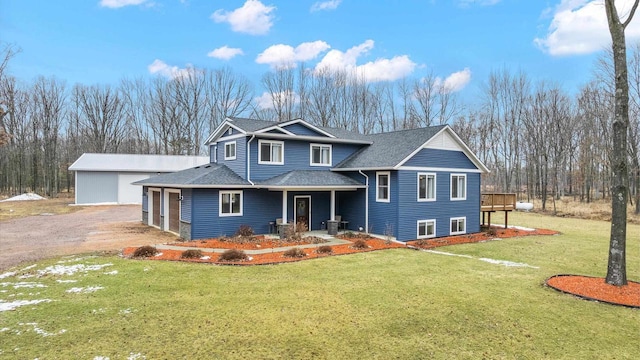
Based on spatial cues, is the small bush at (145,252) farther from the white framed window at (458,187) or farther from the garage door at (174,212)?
the white framed window at (458,187)

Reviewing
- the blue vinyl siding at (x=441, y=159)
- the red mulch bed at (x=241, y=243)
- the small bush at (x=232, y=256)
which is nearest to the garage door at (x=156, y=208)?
the red mulch bed at (x=241, y=243)

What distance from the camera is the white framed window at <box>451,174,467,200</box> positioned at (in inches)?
747

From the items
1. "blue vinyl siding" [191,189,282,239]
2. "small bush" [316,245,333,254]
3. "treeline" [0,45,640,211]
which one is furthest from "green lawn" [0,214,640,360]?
"treeline" [0,45,640,211]

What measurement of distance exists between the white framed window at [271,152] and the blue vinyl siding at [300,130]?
34.2 inches

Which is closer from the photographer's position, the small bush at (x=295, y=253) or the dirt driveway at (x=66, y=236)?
the small bush at (x=295, y=253)

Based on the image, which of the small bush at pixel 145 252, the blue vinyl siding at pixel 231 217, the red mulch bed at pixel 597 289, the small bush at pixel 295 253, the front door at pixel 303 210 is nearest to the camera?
A: the red mulch bed at pixel 597 289

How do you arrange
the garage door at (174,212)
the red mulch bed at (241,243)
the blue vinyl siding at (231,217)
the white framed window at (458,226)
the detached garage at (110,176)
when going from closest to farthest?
the red mulch bed at (241,243)
the blue vinyl siding at (231,217)
the garage door at (174,212)
the white framed window at (458,226)
the detached garage at (110,176)

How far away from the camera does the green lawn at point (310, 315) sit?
18.8 feet

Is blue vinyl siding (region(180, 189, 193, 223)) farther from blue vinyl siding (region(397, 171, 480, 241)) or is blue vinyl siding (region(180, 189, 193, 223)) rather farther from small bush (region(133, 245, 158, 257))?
blue vinyl siding (region(397, 171, 480, 241))

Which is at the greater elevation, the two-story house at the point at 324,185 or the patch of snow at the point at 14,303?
the two-story house at the point at 324,185

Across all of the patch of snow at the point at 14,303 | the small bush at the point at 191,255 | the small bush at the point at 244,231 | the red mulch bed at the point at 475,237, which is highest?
the small bush at the point at 244,231

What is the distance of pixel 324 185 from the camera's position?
1725 cm

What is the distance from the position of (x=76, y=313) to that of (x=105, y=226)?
617 inches

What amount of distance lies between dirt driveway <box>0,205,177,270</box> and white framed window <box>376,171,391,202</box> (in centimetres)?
1010
